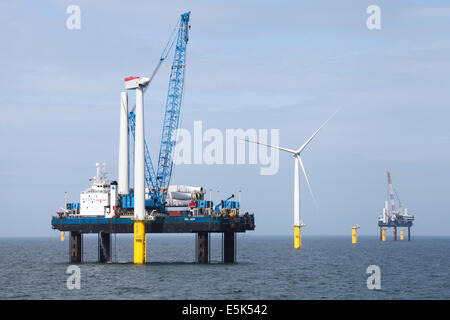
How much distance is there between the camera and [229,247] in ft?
356

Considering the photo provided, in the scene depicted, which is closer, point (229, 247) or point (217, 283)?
point (217, 283)

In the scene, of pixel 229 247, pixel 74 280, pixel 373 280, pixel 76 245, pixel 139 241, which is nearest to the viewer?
pixel 74 280

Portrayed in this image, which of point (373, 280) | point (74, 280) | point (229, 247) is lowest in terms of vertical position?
point (373, 280)

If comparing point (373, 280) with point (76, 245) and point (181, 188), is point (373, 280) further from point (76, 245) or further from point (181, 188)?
point (76, 245)

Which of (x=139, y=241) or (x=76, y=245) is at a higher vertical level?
(x=139, y=241)

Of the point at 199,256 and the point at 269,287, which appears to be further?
the point at 199,256

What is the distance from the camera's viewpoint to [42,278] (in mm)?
91062

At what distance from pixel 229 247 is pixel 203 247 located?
560 centimetres

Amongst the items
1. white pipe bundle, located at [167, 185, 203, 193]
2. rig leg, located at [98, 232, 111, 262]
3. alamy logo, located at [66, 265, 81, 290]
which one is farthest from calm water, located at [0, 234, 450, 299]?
white pipe bundle, located at [167, 185, 203, 193]

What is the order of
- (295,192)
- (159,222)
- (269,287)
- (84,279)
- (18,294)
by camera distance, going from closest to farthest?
(18,294) < (269,287) < (84,279) < (159,222) < (295,192)

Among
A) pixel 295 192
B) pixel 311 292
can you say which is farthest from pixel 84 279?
pixel 295 192

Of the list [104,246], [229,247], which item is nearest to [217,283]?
[229,247]
